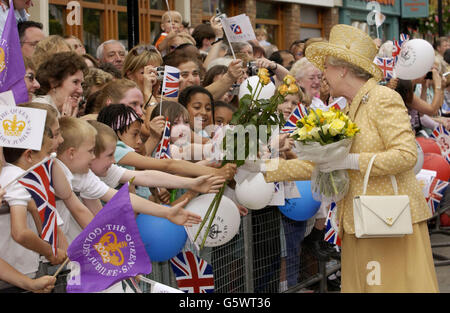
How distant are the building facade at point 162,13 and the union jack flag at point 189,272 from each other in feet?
11.0

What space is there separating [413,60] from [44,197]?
193 inches

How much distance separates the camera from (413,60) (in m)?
7.23

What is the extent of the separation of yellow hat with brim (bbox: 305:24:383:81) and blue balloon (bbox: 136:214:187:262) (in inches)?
52.9

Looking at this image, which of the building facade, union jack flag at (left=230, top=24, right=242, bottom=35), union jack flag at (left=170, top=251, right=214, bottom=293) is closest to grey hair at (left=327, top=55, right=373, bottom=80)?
union jack flag at (left=170, top=251, right=214, bottom=293)

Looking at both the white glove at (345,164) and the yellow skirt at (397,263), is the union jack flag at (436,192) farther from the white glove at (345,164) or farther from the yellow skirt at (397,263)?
the white glove at (345,164)

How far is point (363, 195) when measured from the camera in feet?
12.7

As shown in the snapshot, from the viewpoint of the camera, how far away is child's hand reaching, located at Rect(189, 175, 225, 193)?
165 inches

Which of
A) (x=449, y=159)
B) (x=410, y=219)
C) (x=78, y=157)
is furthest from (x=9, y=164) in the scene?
(x=449, y=159)

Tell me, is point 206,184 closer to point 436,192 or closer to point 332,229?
point 332,229

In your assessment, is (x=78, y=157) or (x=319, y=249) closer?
(x=78, y=157)

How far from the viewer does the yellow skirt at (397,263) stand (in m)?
3.97
